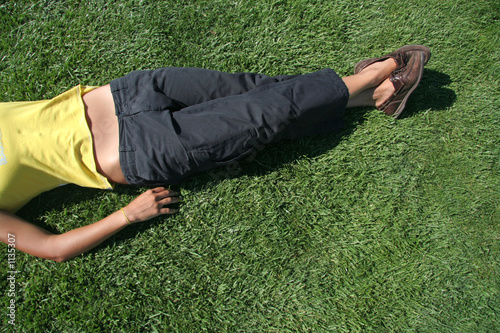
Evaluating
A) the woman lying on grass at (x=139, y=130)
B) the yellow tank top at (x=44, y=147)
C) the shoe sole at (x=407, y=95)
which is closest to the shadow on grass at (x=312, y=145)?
the shoe sole at (x=407, y=95)

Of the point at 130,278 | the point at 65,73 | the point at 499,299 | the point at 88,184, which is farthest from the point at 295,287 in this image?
the point at 65,73

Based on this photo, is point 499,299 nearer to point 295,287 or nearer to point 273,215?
point 295,287

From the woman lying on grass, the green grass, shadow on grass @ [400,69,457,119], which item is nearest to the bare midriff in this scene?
the woman lying on grass

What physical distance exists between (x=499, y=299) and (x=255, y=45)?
3108mm

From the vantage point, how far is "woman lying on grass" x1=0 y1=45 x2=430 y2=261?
2268mm

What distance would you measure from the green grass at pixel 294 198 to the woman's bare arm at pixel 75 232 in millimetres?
216

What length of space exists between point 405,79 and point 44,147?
2.90 m

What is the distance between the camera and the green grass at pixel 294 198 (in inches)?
106

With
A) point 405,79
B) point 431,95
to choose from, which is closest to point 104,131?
point 405,79

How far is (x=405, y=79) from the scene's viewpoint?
273 centimetres

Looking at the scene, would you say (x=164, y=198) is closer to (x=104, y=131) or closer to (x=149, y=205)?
(x=149, y=205)

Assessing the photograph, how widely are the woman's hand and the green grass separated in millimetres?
188

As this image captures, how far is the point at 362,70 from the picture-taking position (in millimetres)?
2914

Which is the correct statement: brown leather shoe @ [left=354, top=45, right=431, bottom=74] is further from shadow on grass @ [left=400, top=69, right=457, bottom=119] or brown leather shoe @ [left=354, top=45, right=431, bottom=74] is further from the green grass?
shadow on grass @ [left=400, top=69, right=457, bottom=119]
